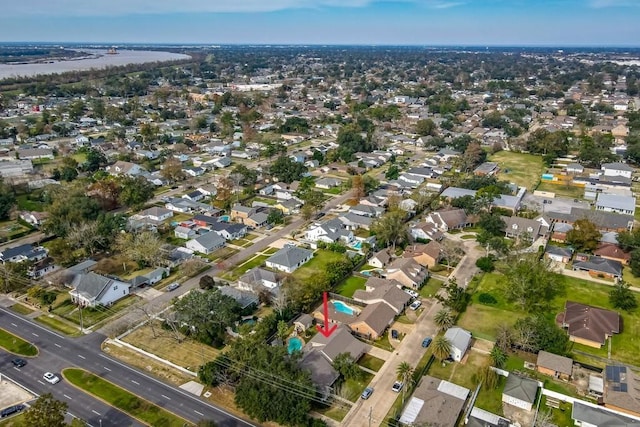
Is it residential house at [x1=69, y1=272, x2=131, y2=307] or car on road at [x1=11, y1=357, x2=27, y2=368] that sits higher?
residential house at [x1=69, y1=272, x2=131, y2=307]

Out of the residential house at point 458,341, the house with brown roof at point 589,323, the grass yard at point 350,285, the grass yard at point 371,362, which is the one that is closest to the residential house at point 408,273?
the grass yard at point 350,285

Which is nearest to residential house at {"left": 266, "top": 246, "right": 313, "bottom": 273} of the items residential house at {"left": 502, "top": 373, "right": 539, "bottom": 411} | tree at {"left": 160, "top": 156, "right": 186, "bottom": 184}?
residential house at {"left": 502, "top": 373, "right": 539, "bottom": 411}

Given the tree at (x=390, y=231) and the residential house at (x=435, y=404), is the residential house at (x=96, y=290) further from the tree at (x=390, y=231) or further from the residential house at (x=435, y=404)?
the residential house at (x=435, y=404)

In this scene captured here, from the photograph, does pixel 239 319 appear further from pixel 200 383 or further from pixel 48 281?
pixel 48 281

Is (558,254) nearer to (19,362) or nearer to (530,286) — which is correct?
(530,286)

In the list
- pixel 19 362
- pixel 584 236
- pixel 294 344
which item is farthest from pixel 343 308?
pixel 584 236

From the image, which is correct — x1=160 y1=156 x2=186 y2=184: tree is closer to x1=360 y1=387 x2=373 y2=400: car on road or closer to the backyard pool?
the backyard pool
